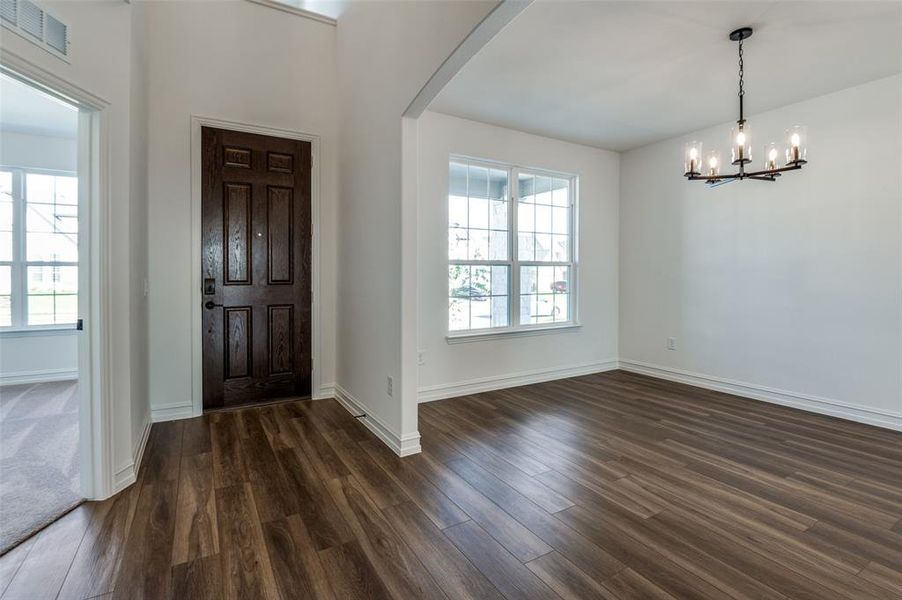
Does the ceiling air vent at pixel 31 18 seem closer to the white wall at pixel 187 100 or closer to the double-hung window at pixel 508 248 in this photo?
the white wall at pixel 187 100

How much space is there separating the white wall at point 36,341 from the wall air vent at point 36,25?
11.1 feet

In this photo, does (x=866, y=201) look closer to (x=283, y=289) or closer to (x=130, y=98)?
(x=283, y=289)

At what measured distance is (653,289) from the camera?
4996 mm

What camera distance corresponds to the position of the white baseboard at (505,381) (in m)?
4.02

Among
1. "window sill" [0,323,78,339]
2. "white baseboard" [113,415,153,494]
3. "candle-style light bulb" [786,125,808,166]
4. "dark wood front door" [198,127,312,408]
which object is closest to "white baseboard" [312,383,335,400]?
"dark wood front door" [198,127,312,408]

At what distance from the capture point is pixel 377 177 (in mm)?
3098

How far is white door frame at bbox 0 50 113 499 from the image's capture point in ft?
6.95

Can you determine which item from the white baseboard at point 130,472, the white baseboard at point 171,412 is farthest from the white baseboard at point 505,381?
the white baseboard at point 130,472

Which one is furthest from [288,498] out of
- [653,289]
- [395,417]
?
[653,289]

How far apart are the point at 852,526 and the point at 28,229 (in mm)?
7287

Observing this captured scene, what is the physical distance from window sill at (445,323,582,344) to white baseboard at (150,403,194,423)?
229 centimetres

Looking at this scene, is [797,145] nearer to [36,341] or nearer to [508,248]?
[508,248]

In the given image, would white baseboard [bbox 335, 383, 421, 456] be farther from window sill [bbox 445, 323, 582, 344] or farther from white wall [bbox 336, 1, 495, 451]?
window sill [bbox 445, 323, 582, 344]

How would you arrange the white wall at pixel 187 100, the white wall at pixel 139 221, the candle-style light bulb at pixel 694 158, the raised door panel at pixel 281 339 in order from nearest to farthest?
the white wall at pixel 139 221
the candle-style light bulb at pixel 694 158
the white wall at pixel 187 100
the raised door panel at pixel 281 339
